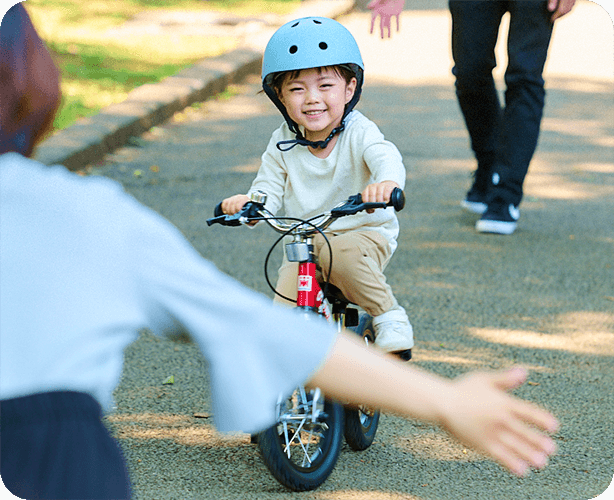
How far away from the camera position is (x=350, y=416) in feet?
10.2

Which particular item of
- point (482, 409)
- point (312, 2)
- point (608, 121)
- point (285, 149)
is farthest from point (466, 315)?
point (312, 2)

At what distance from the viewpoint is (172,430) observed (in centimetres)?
336

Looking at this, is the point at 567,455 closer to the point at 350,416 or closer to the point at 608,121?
the point at 350,416

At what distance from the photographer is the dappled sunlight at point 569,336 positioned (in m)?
4.12

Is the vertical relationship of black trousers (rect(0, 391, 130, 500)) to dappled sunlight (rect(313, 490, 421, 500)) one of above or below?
above

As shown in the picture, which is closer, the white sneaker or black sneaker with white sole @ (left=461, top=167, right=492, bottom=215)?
the white sneaker

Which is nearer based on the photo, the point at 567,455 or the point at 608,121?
the point at 567,455

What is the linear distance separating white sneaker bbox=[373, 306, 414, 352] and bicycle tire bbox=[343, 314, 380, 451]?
12 centimetres

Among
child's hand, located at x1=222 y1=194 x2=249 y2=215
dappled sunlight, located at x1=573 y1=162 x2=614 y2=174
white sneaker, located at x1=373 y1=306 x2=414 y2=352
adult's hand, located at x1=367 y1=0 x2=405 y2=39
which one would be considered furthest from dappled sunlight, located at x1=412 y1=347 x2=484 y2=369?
dappled sunlight, located at x1=573 y1=162 x2=614 y2=174

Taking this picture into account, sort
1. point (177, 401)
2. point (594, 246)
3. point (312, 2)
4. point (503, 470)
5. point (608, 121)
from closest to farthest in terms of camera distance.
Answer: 1. point (503, 470)
2. point (177, 401)
3. point (594, 246)
4. point (608, 121)
5. point (312, 2)

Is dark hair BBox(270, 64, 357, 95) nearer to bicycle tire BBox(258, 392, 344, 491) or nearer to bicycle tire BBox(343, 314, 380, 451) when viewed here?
bicycle tire BBox(343, 314, 380, 451)

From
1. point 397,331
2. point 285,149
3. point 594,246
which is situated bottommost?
point 594,246

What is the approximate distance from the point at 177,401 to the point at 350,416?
837 mm

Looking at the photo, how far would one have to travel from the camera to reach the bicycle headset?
3.10 metres
